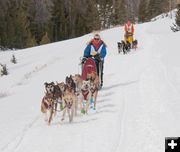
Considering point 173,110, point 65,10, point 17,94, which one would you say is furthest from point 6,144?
point 65,10

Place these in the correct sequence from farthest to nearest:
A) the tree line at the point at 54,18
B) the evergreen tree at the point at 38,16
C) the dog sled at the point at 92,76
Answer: the evergreen tree at the point at 38,16, the tree line at the point at 54,18, the dog sled at the point at 92,76

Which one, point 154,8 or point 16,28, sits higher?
point 16,28

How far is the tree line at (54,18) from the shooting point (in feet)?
195

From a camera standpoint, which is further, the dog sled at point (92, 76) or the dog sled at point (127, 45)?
the dog sled at point (127, 45)

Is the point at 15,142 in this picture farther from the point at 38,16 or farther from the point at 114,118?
the point at 38,16

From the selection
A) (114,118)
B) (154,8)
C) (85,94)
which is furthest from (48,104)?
(154,8)

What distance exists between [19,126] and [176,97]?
14.1 feet

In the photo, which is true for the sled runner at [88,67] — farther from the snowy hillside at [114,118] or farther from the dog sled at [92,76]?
the snowy hillside at [114,118]

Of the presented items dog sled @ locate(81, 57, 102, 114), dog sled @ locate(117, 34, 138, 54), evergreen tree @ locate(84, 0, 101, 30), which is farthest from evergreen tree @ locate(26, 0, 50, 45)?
dog sled @ locate(81, 57, 102, 114)

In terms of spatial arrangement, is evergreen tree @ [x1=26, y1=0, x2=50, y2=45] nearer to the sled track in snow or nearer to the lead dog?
the lead dog

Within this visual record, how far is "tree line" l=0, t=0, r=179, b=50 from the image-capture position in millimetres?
59344

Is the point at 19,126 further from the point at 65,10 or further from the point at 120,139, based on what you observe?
the point at 65,10

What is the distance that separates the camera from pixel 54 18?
70.3 meters

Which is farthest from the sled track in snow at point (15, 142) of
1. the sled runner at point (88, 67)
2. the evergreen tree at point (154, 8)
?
the evergreen tree at point (154, 8)
